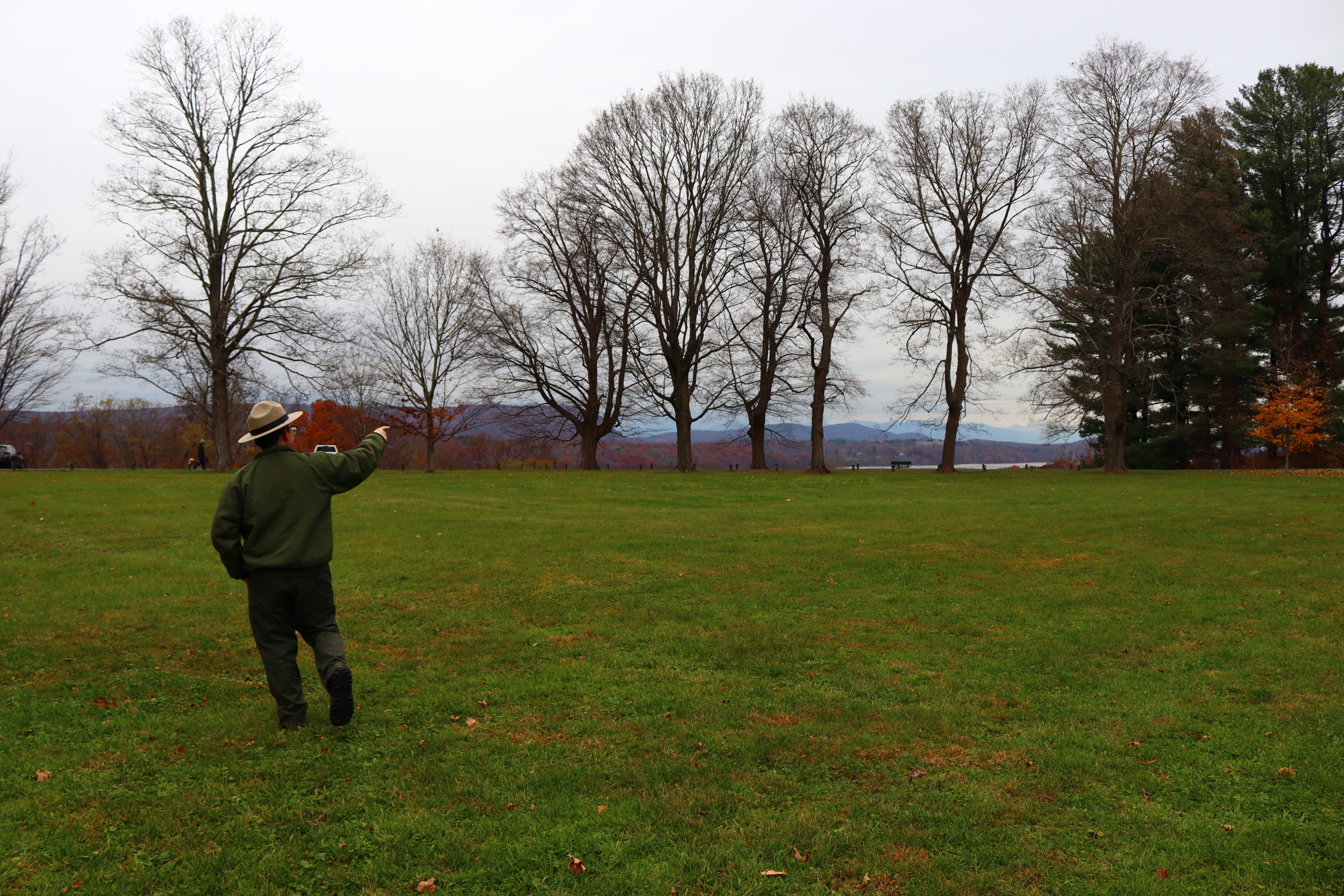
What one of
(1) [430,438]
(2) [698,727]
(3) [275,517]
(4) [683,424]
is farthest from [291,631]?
(1) [430,438]

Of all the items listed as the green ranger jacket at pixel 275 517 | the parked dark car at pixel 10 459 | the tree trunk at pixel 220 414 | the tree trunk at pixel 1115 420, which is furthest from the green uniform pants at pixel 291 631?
the parked dark car at pixel 10 459

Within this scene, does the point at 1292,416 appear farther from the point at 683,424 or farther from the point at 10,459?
the point at 10,459

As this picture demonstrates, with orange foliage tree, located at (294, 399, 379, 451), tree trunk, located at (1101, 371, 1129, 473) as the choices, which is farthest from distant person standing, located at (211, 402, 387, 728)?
orange foliage tree, located at (294, 399, 379, 451)

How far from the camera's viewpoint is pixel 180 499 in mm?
20781

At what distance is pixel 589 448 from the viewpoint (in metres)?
44.7

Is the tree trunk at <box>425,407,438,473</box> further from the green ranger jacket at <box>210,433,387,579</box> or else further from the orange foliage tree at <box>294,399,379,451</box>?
the green ranger jacket at <box>210,433,387,579</box>

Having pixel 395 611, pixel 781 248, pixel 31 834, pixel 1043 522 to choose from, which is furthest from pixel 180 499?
pixel 781 248

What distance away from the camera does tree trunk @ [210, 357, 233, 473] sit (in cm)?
3300

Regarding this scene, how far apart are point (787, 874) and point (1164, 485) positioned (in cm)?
2678

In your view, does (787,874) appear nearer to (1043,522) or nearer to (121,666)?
(121,666)

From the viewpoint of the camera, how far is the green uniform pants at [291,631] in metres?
5.49

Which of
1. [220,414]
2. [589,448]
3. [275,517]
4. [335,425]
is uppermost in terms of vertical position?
[335,425]

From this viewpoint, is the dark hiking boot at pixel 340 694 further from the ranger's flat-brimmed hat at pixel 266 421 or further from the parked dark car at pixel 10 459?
the parked dark car at pixel 10 459

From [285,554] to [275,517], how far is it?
28 centimetres
